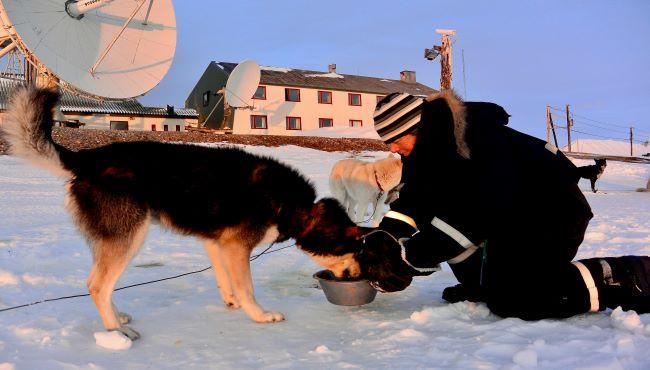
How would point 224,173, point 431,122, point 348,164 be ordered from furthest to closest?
point 348,164
point 224,173
point 431,122

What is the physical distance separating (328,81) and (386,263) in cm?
3504

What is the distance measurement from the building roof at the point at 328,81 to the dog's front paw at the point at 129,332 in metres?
31.6

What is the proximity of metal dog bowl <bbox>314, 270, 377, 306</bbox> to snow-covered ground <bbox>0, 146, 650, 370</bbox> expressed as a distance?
0.09 metres

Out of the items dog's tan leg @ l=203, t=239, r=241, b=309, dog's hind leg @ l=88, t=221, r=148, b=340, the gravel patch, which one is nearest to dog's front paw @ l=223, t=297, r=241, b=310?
dog's tan leg @ l=203, t=239, r=241, b=309

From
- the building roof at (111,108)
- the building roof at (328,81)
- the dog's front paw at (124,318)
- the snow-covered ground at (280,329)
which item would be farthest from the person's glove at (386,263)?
the building roof at (328,81)

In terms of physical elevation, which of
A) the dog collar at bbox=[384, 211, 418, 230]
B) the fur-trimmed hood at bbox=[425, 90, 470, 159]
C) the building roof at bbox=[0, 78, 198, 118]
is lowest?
the dog collar at bbox=[384, 211, 418, 230]

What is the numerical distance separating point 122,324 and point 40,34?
16.5 meters

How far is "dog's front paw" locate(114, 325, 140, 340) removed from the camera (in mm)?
2813

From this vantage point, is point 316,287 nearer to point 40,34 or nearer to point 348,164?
point 348,164

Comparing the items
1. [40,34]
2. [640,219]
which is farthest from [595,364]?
[40,34]

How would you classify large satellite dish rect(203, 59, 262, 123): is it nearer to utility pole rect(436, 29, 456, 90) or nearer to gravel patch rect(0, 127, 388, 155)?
gravel patch rect(0, 127, 388, 155)

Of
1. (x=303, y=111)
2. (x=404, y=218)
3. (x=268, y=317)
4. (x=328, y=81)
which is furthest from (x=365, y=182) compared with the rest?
(x=328, y=81)

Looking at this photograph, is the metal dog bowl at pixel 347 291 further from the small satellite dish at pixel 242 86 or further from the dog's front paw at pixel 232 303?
the small satellite dish at pixel 242 86

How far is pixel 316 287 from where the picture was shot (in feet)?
13.8
